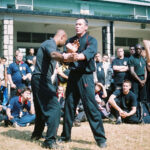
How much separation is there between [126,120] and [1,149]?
399 centimetres

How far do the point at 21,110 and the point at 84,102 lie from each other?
107 inches

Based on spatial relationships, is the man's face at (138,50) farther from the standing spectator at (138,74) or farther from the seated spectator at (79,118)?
the seated spectator at (79,118)

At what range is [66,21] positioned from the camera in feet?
46.0

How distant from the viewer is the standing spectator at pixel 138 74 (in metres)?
8.20

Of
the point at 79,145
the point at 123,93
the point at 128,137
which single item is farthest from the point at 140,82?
the point at 79,145

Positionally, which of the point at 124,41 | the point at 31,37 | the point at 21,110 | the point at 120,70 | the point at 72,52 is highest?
the point at 124,41

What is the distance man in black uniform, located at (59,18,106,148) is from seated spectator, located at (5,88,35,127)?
2.15 meters

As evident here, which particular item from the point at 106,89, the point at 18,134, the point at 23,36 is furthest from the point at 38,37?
the point at 18,134

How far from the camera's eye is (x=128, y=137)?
223 inches

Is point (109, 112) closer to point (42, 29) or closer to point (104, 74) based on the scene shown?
point (104, 74)

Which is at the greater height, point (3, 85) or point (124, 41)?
point (124, 41)

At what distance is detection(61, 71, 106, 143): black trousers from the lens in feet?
16.1

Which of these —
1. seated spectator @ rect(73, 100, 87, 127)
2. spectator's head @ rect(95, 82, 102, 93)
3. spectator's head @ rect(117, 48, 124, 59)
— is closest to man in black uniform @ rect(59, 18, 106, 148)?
seated spectator @ rect(73, 100, 87, 127)

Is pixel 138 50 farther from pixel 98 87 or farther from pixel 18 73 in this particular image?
pixel 18 73
